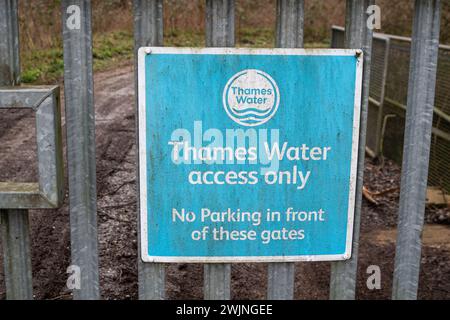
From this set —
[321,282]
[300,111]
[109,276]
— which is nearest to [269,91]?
[300,111]

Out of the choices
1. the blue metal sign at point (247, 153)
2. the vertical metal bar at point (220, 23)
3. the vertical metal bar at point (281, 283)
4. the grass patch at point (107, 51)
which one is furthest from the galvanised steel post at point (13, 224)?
the grass patch at point (107, 51)

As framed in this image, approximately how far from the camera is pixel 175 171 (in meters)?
2.12

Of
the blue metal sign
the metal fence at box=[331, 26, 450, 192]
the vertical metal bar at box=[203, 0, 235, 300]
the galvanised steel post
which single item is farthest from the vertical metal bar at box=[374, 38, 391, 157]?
the galvanised steel post

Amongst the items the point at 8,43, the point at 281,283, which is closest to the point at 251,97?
the point at 281,283

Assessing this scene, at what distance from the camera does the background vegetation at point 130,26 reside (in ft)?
38.7

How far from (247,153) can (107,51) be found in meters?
13.6

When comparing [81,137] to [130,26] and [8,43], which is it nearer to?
[8,43]

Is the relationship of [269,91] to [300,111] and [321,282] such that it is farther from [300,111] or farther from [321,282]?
[321,282]

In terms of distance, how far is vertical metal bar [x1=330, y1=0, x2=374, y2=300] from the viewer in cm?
209

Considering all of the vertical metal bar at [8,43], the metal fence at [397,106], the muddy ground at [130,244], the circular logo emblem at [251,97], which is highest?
the vertical metal bar at [8,43]

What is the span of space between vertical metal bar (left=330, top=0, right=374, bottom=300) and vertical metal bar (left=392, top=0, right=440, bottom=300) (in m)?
0.16

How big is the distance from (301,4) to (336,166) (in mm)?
545

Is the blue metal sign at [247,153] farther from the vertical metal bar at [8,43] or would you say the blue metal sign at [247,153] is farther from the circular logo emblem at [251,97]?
the vertical metal bar at [8,43]

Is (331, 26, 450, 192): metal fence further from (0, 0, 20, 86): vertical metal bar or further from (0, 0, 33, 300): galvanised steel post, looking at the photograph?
(0, 0, 20, 86): vertical metal bar
